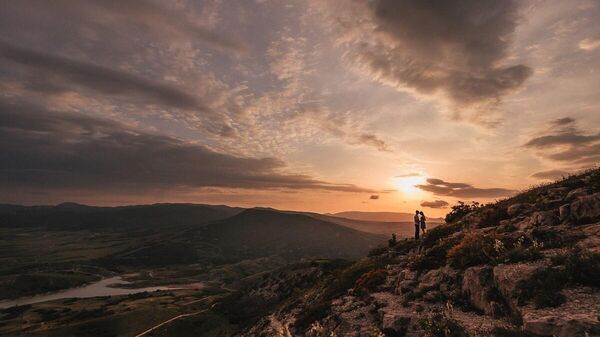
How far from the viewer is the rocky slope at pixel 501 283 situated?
43.8ft

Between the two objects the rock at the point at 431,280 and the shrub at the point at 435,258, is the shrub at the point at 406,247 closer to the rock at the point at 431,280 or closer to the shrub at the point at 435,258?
the shrub at the point at 435,258

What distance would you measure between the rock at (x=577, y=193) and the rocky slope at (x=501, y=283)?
0.26 ft

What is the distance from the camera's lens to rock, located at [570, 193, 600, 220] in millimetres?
20406

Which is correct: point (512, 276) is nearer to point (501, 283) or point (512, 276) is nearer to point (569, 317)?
point (501, 283)

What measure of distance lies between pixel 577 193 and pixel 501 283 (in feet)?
42.6

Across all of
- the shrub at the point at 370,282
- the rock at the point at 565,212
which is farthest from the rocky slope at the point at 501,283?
the shrub at the point at 370,282

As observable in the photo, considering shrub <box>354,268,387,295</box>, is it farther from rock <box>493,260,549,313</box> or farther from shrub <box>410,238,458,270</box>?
rock <box>493,260,549,313</box>

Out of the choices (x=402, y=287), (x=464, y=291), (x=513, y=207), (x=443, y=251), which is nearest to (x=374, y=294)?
(x=402, y=287)

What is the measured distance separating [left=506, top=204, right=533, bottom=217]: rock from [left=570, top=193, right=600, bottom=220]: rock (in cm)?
521

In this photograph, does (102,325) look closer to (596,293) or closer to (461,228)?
(461,228)

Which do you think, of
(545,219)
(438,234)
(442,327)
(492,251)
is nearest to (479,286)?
(492,251)

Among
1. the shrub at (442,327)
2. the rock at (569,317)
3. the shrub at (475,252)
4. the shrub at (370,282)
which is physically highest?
the shrub at (475,252)

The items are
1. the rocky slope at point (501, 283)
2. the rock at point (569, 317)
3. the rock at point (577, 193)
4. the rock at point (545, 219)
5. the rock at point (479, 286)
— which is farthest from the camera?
the rock at point (577, 193)

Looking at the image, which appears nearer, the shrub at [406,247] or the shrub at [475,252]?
the shrub at [475,252]
